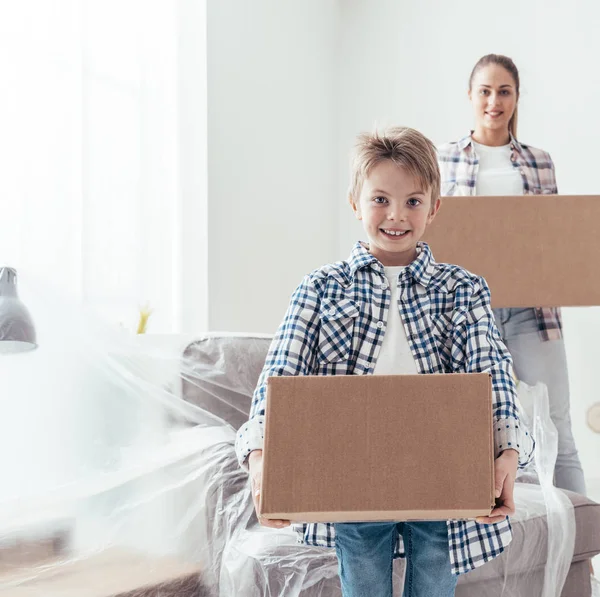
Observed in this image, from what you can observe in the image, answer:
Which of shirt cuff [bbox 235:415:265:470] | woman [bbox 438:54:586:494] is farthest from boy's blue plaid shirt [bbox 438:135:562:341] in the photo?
shirt cuff [bbox 235:415:265:470]

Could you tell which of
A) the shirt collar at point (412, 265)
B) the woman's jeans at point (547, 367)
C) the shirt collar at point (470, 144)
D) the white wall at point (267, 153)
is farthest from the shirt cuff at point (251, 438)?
the white wall at point (267, 153)

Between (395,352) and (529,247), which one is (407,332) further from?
(529,247)

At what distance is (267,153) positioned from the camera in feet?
10.1

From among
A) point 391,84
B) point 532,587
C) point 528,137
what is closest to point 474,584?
point 532,587

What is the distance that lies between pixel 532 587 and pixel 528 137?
218cm

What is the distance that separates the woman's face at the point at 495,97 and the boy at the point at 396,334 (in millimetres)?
979

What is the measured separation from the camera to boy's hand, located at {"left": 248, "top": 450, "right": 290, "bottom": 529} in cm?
84

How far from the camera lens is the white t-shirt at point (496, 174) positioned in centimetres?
190

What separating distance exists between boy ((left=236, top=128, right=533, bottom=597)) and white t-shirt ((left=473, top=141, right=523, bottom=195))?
0.88 m

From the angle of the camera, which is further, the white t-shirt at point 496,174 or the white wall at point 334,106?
the white wall at point 334,106

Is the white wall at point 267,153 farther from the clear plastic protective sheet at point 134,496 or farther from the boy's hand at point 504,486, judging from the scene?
the boy's hand at point 504,486

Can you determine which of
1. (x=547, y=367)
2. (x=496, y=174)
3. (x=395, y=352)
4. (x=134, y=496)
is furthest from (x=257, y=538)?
(x=496, y=174)

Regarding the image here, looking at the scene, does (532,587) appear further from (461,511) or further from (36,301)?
(36,301)

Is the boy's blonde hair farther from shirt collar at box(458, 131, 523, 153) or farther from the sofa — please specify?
shirt collar at box(458, 131, 523, 153)
